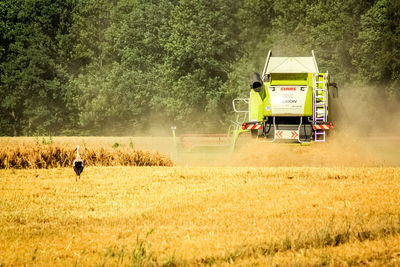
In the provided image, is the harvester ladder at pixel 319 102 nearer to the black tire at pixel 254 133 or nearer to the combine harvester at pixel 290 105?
the combine harvester at pixel 290 105

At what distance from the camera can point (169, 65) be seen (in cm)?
4816

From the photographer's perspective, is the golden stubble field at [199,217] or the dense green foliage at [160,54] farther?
the dense green foliage at [160,54]

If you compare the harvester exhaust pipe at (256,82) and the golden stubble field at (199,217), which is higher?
the harvester exhaust pipe at (256,82)

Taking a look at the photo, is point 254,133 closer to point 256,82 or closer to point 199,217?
point 256,82

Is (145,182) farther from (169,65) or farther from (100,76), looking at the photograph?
(100,76)

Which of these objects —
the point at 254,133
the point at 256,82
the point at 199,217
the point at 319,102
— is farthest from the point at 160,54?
the point at 199,217

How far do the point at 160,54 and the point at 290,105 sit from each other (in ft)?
117

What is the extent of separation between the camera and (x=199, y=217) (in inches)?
388

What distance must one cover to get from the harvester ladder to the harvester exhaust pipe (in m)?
1.50

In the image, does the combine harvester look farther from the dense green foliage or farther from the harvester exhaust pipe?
the dense green foliage

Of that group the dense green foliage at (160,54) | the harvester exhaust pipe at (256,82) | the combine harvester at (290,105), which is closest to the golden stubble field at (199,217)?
the combine harvester at (290,105)

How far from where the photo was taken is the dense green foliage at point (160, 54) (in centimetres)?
4203

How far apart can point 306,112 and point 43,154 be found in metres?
7.37

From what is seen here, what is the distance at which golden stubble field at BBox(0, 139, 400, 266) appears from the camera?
7.49m
